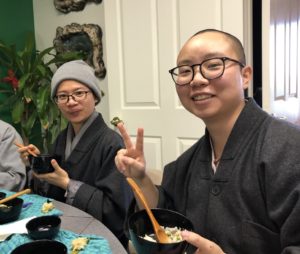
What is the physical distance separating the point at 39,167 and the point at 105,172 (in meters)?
0.27

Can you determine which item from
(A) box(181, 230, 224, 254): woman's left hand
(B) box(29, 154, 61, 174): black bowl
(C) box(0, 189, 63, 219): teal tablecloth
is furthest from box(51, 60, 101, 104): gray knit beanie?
(A) box(181, 230, 224, 254): woman's left hand

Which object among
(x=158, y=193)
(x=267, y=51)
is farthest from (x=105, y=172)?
(x=267, y=51)

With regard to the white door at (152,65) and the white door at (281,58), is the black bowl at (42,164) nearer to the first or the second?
the white door at (152,65)

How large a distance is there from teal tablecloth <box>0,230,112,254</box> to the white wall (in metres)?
1.93

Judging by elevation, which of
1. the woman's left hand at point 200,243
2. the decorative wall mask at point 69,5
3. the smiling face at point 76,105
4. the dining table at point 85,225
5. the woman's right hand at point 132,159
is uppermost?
the decorative wall mask at point 69,5

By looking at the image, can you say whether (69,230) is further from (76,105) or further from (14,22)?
(14,22)

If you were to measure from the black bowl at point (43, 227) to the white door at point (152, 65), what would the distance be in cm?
141

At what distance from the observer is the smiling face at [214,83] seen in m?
0.90

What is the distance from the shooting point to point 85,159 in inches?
58.1

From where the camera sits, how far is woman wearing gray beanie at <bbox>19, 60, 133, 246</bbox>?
1324 mm

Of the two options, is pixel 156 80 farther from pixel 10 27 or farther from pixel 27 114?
pixel 10 27

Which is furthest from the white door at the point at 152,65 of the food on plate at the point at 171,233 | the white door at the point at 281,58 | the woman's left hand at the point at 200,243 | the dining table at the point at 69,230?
the woman's left hand at the point at 200,243

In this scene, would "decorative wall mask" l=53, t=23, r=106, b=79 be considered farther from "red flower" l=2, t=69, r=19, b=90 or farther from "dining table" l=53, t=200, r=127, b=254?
"dining table" l=53, t=200, r=127, b=254

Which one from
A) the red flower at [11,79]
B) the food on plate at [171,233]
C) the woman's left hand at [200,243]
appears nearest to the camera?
the woman's left hand at [200,243]
